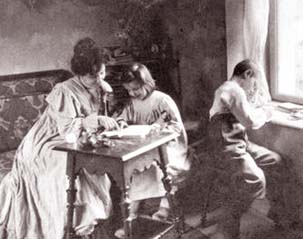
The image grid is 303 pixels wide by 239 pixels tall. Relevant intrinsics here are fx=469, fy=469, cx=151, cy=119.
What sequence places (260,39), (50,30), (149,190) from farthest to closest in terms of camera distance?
(50,30)
(260,39)
(149,190)

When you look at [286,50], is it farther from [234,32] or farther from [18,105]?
[18,105]

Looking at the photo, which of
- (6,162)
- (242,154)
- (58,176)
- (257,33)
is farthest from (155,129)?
(6,162)

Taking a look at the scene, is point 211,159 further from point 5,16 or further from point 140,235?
point 5,16

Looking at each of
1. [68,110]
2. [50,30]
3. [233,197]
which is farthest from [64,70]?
[233,197]

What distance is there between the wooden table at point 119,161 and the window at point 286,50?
44.9 inches

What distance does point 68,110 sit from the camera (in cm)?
306

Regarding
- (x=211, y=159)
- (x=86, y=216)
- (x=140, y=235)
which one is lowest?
(x=140, y=235)

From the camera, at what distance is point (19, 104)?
3754mm

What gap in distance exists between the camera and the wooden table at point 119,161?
254cm

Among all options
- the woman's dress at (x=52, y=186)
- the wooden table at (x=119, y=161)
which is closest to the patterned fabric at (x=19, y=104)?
the woman's dress at (x=52, y=186)

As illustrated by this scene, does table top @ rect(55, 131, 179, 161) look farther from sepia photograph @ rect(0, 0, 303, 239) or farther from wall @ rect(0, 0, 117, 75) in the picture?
wall @ rect(0, 0, 117, 75)

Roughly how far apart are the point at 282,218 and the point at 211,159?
24.1 inches

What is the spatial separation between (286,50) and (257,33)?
307 mm

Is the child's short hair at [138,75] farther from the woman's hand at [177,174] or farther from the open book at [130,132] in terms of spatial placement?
the woman's hand at [177,174]
